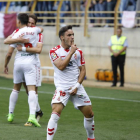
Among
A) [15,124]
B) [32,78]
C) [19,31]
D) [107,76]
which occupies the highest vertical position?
[19,31]

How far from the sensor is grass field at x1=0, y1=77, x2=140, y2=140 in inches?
346

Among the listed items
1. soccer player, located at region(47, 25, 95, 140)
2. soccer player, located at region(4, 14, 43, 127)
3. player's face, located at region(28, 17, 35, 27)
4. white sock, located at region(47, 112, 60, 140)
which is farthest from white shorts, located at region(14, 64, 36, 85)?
white sock, located at region(47, 112, 60, 140)

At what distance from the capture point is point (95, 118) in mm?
11461

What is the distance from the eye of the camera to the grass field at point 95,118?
8.80 metres

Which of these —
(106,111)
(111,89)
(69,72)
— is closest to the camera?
(69,72)

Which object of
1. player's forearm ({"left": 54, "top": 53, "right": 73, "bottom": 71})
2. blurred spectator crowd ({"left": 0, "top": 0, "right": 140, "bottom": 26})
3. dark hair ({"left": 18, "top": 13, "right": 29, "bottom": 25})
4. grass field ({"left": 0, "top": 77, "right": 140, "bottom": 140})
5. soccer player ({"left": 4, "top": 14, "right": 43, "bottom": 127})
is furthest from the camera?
blurred spectator crowd ({"left": 0, "top": 0, "right": 140, "bottom": 26})

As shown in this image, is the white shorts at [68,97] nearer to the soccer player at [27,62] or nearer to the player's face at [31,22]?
the soccer player at [27,62]

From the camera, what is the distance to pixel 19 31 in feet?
32.3

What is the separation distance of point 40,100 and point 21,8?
466 inches

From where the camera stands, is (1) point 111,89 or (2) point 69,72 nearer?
(2) point 69,72

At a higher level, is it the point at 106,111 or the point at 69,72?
the point at 69,72

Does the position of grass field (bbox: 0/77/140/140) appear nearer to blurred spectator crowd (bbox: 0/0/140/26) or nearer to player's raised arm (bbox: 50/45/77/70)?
player's raised arm (bbox: 50/45/77/70)

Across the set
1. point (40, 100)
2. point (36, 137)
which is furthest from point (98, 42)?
point (36, 137)

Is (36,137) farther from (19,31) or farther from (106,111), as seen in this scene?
(106,111)
